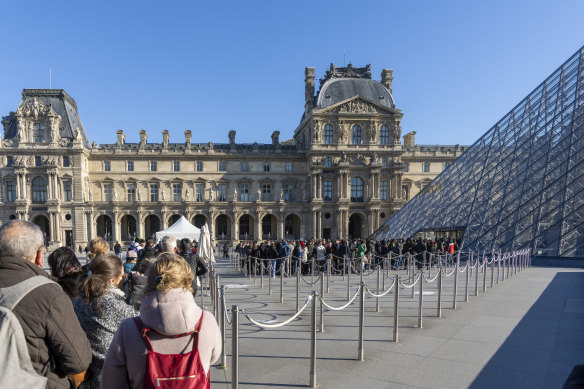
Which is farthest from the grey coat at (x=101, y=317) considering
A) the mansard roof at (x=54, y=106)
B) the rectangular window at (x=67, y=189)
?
the mansard roof at (x=54, y=106)

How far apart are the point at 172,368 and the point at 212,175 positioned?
138 ft

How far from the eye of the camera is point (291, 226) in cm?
4522

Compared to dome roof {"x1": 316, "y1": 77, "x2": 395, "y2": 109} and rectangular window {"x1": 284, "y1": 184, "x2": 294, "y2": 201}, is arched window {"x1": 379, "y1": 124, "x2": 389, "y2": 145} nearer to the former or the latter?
dome roof {"x1": 316, "y1": 77, "x2": 395, "y2": 109}

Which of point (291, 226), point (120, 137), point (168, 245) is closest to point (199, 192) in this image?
point (120, 137)

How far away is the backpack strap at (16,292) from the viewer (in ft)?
6.31

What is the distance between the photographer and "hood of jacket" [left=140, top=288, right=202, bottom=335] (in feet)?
6.55

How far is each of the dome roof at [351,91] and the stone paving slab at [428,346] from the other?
3538 centimetres

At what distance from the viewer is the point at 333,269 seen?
52.3 feet

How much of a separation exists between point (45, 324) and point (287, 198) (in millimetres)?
41744

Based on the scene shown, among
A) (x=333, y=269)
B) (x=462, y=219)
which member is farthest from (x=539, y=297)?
(x=462, y=219)

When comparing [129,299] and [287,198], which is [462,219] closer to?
[129,299]

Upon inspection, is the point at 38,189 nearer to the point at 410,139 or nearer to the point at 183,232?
the point at 183,232

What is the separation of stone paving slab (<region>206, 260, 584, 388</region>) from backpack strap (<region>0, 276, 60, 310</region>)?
3306mm

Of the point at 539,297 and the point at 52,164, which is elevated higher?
the point at 52,164
